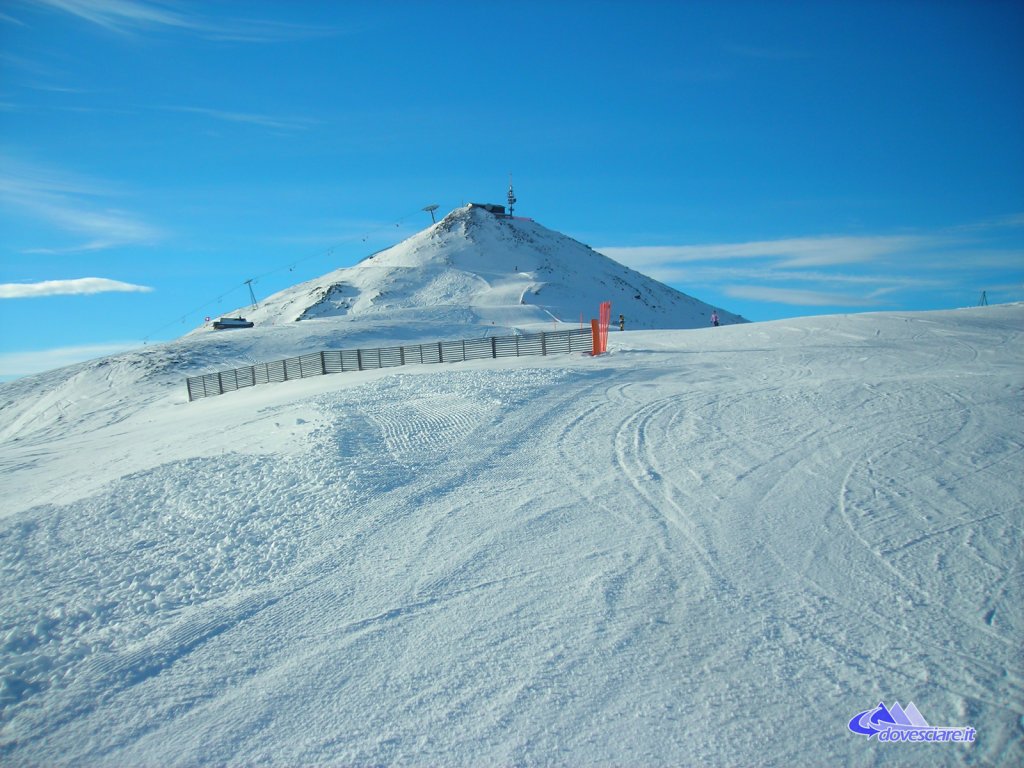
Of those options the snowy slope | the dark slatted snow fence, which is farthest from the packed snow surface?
the snowy slope

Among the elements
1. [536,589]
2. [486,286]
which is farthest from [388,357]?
[486,286]

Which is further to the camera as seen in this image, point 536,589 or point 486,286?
point 486,286

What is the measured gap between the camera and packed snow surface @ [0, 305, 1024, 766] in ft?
19.3

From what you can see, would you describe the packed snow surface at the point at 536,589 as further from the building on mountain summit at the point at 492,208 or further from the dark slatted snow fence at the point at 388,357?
the building on mountain summit at the point at 492,208

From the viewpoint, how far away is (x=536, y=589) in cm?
804

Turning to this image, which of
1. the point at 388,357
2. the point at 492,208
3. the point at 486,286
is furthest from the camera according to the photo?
the point at 492,208

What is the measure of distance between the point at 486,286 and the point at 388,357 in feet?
240

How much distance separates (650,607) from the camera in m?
7.53

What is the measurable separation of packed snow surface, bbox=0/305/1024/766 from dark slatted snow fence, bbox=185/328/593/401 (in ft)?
47.6

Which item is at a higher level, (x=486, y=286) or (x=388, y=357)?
(x=486, y=286)

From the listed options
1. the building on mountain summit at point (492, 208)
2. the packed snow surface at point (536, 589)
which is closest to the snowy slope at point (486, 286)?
the building on mountain summit at point (492, 208)

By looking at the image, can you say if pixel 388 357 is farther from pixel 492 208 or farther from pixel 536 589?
pixel 492 208

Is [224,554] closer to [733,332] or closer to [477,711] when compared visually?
[477,711]

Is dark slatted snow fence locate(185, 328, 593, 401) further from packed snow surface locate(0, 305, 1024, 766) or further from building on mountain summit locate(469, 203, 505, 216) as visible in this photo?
building on mountain summit locate(469, 203, 505, 216)
